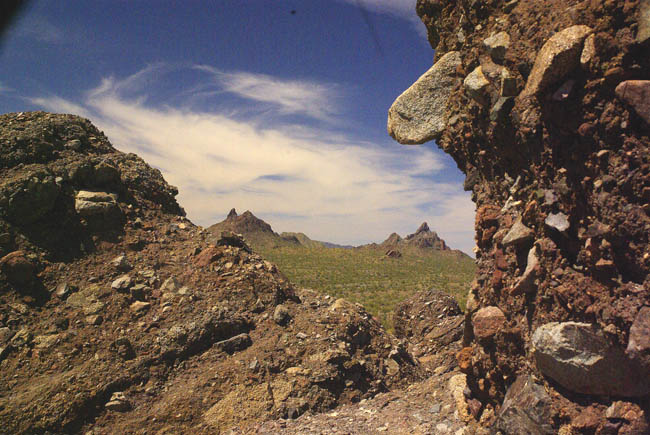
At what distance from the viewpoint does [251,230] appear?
247 ft

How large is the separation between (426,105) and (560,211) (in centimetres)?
246

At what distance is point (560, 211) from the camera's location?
3.28m

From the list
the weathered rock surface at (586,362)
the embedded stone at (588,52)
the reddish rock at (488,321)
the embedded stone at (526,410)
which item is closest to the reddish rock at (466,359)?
the reddish rock at (488,321)

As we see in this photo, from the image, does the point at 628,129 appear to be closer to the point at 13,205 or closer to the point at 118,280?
the point at 118,280

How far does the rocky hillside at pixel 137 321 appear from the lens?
20.0 ft

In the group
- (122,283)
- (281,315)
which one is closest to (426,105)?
(281,315)

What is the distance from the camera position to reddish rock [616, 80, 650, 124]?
8.27 feet

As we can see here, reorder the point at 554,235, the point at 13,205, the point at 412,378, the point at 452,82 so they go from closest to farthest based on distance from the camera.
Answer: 1. the point at 554,235
2. the point at 452,82
3. the point at 412,378
4. the point at 13,205

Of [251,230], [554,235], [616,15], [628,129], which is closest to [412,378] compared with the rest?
[554,235]

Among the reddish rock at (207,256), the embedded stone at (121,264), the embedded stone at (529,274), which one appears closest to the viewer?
the embedded stone at (529,274)

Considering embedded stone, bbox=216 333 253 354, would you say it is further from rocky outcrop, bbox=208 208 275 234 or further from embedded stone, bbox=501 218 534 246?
rocky outcrop, bbox=208 208 275 234

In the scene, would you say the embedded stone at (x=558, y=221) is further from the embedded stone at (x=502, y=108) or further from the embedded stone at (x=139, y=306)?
the embedded stone at (x=139, y=306)

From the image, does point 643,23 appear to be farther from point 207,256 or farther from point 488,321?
point 207,256

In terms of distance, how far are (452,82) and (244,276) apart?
623 cm
